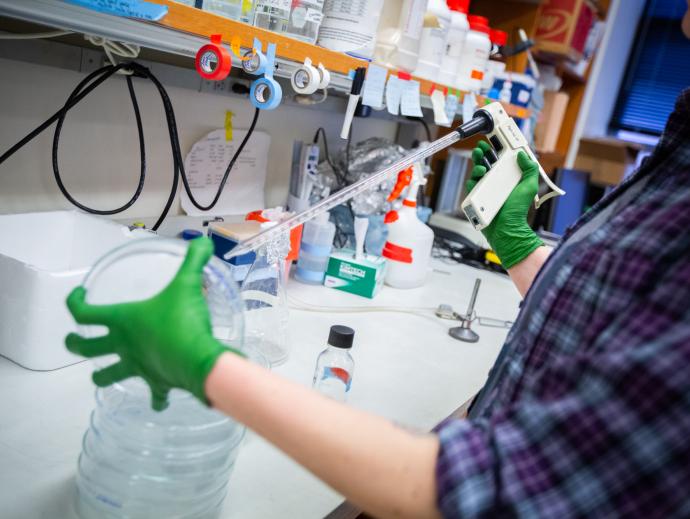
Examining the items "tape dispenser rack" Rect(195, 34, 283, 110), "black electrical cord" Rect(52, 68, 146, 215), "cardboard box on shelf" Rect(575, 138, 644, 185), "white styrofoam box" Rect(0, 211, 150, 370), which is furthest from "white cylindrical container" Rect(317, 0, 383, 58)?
"cardboard box on shelf" Rect(575, 138, 644, 185)

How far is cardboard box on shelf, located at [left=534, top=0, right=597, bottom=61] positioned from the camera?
276 centimetres

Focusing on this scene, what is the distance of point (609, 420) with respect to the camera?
50 cm

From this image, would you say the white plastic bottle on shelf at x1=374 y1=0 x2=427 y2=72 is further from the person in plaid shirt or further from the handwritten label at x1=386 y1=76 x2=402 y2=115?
the person in plaid shirt

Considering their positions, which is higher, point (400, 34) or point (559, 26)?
point (559, 26)

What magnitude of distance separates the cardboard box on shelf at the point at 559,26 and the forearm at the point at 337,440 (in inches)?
103

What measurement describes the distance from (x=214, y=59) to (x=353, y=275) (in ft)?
2.71

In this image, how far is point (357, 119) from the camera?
2.31 m

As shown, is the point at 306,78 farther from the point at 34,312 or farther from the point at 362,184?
the point at 34,312

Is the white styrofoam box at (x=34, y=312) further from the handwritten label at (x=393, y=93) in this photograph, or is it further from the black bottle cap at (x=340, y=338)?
the handwritten label at (x=393, y=93)

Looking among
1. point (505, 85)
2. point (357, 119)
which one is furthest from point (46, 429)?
point (505, 85)

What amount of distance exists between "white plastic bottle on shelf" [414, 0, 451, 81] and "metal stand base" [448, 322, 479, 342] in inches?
28.9

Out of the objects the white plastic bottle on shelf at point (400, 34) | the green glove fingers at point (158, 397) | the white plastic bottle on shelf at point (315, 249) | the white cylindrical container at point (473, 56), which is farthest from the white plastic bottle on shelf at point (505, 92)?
the green glove fingers at point (158, 397)

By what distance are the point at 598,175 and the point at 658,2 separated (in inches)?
63.0

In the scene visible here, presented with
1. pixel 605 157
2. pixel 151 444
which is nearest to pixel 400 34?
pixel 151 444
